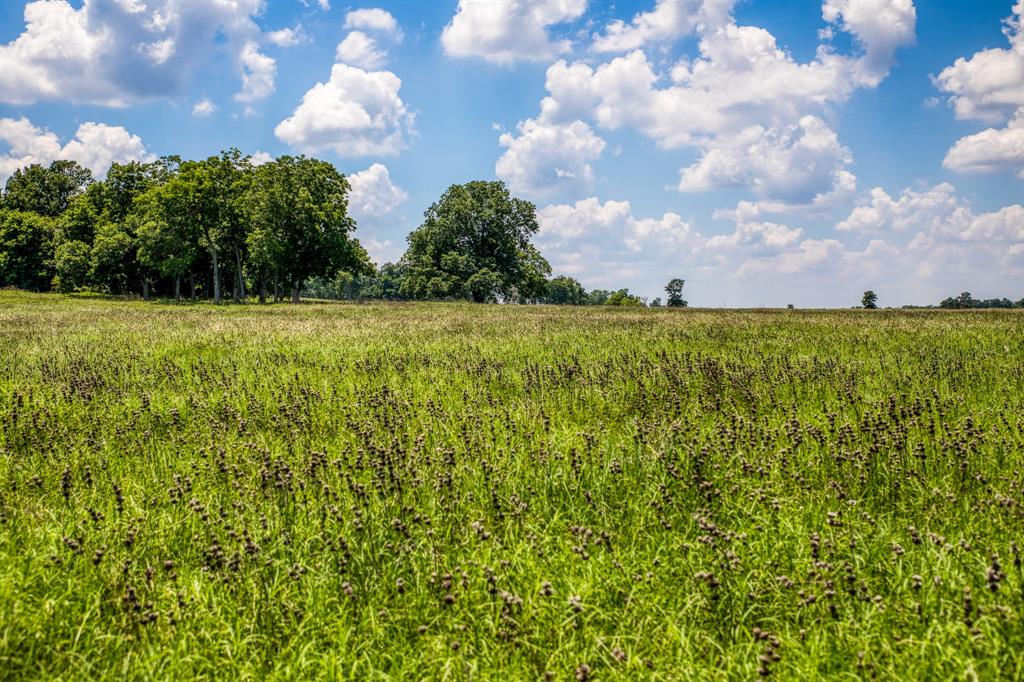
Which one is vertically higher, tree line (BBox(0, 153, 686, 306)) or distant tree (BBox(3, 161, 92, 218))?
distant tree (BBox(3, 161, 92, 218))

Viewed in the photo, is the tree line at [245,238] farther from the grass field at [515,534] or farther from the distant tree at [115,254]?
the grass field at [515,534]

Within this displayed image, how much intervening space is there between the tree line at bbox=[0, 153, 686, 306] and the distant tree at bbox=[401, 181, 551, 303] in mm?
133

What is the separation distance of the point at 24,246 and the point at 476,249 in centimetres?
5464

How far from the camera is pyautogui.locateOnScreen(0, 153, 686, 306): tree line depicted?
51.1 m

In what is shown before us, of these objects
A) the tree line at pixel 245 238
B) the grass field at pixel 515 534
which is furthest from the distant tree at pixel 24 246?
the grass field at pixel 515 534

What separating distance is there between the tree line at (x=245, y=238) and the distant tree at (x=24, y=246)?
136mm

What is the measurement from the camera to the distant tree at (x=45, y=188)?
261 ft

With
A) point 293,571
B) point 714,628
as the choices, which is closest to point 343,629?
point 293,571

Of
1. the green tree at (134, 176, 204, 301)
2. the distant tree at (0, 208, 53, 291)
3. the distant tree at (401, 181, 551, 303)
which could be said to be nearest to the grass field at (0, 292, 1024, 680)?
the green tree at (134, 176, 204, 301)

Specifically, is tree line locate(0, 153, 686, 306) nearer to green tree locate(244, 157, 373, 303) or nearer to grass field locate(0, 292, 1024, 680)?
green tree locate(244, 157, 373, 303)

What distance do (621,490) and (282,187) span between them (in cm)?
5329

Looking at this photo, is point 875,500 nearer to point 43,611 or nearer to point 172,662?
point 172,662

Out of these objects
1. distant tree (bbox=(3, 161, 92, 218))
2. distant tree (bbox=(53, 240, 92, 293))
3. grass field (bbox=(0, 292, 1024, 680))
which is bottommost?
grass field (bbox=(0, 292, 1024, 680))

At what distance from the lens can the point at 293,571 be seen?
146 inches
